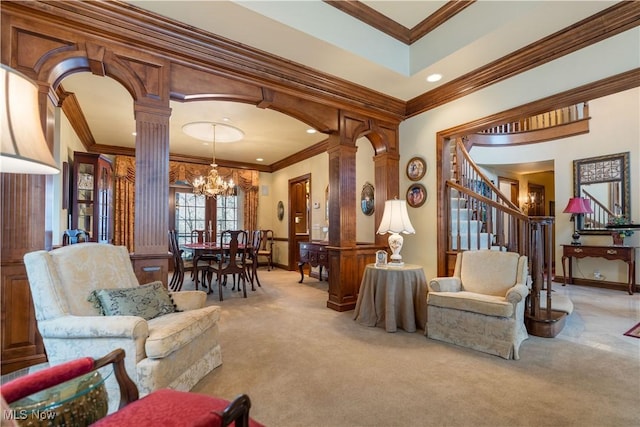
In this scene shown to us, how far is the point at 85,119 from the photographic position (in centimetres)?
508

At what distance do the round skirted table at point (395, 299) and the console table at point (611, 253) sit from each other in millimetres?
4174

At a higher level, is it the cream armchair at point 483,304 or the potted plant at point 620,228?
the potted plant at point 620,228

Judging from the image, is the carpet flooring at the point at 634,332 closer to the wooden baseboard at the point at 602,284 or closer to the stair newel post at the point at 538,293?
the stair newel post at the point at 538,293

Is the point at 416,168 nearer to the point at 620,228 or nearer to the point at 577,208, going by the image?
the point at 577,208

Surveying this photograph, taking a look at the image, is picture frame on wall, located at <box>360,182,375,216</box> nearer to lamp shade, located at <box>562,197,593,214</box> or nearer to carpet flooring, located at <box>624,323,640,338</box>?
carpet flooring, located at <box>624,323,640,338</box>

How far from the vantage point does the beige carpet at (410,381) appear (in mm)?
1788

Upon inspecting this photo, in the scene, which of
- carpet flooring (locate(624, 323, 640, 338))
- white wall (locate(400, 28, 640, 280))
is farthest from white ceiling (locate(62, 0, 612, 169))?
carpet flooring (locate(624, 323, 640, 338))

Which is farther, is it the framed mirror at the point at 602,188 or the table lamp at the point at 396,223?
the framed mirror at the point at 602,188

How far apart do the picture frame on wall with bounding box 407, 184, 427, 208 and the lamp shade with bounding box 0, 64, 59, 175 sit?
156 inches

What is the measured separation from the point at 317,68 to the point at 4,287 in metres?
3.41

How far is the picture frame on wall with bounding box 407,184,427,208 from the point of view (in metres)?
4.29

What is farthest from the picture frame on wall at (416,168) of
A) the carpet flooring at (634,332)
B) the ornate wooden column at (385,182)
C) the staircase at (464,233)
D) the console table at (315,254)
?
the carpet flooring at (634,332)

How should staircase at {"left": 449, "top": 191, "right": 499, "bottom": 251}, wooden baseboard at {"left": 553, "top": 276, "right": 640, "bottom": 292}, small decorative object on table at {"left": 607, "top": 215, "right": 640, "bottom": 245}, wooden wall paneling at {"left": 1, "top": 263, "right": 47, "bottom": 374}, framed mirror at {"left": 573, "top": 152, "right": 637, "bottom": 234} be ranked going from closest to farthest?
wooden wall paneling at {"left": 1, "top": 263, "right": 47, "bottom": 374}, staircase at {"left": 449, "top": 191, "right": 499, "bottom": 251}, small decorative object on table at {"left": 607, "top": 215, "right": 640, "bottom": 245}, wooden baseboard at {"left": 553, "top": 276, "right": 640, "bottom": 292}, framed mirror at {"left": 573, "top": 152, "right": 637, "bottom": 234}

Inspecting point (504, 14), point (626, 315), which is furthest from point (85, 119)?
point (626, 315)
